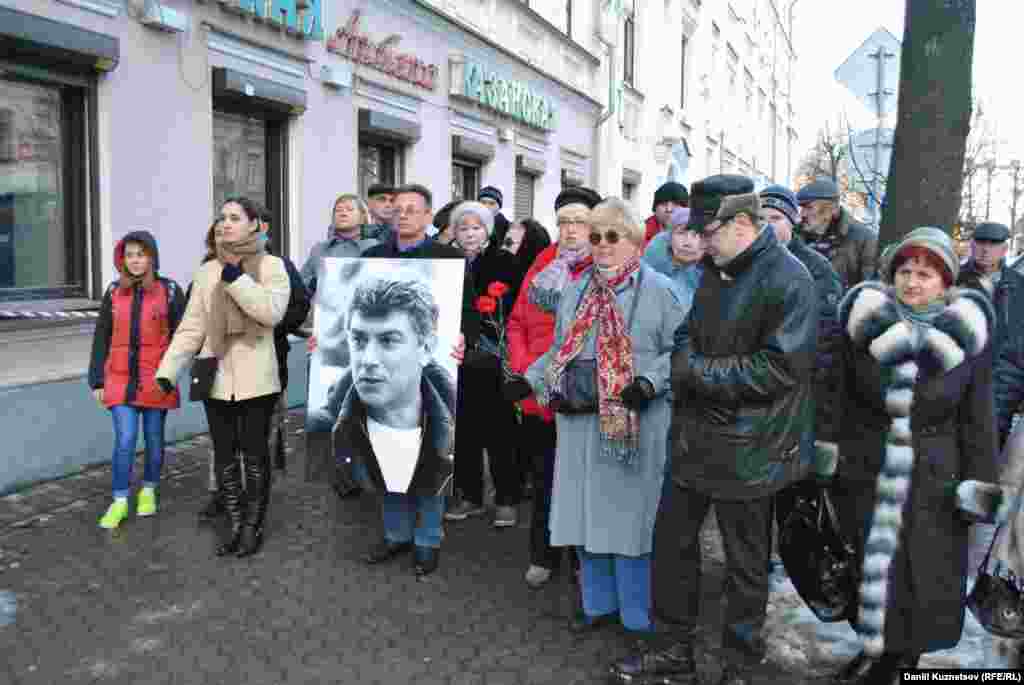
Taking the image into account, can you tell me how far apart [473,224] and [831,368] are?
7.59ft

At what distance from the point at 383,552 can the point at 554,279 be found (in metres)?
1.65

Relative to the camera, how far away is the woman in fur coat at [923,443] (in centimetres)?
323

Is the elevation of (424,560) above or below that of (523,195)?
below

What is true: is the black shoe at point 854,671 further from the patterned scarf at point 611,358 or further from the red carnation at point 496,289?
the red carnation at point 496,289

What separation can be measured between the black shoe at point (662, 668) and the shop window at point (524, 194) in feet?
41.5

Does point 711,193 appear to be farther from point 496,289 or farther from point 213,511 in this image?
point 213,511

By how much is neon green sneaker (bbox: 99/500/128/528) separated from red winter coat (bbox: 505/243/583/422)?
248 cm

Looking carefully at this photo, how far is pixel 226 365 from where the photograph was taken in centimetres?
496

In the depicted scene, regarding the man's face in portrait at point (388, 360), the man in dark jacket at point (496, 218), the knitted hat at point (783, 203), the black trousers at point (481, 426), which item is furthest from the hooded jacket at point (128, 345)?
the knitted hat at point (783, 203)

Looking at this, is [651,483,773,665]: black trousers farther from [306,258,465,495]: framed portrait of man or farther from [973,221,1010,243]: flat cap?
[973,221,1010,243]: flat cap

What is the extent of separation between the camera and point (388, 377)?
4.71 m

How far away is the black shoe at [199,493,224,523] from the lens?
5617 millimetres

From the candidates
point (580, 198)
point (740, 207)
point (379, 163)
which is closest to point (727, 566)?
point (740, 207)

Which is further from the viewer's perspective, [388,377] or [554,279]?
[388,377]
